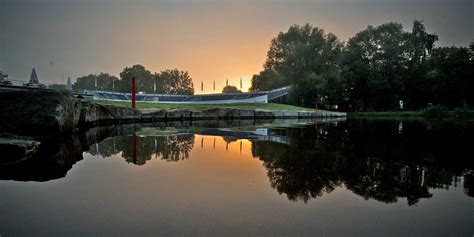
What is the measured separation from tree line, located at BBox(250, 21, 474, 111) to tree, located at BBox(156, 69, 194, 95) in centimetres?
6967

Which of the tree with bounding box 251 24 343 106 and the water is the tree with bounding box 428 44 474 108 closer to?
the tree with bounding box 251 24 343 106

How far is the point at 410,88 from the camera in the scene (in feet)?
156

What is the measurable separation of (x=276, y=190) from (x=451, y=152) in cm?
481

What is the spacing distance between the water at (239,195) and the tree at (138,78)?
9389 cm

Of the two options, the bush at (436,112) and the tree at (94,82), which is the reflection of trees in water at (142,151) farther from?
the tree at (94,82)

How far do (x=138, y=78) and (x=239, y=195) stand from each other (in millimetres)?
104812

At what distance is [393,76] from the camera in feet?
151

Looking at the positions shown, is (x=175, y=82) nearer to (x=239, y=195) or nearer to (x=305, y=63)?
(x=305, y=63)

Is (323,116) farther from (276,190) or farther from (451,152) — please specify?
(276,190)

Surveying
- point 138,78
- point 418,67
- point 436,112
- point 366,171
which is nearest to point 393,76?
point 418,67

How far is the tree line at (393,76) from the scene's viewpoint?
43688 millimetres

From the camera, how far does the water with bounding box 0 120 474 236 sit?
220 cm

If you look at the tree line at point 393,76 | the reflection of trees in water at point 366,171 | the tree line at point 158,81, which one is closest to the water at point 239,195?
the reflection of trees in water at point 366,171

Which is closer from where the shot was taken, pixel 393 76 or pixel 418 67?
pixel 393 76
